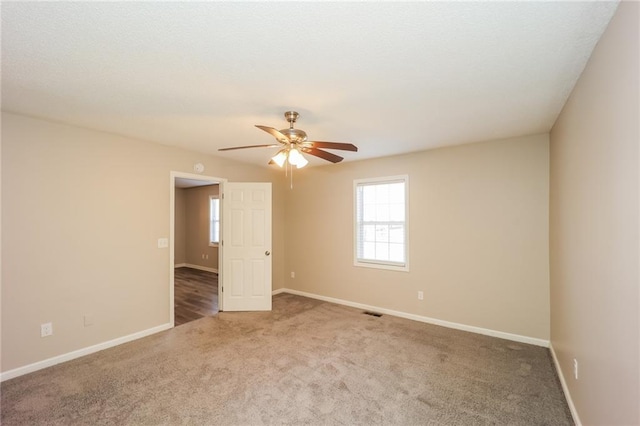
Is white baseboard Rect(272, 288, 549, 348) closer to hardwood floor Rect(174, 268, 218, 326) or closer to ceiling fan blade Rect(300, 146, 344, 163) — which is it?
hardwood floor Rect(174, 268, 218, 326)

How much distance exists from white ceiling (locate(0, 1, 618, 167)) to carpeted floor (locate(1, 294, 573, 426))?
94.5 inches

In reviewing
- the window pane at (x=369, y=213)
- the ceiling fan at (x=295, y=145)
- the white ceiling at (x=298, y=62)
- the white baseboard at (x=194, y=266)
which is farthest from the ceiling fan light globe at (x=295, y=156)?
the white baseboard at (x=194, y=266)

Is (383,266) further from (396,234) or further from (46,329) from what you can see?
(46,329)

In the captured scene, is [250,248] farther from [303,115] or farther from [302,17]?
[302,17]

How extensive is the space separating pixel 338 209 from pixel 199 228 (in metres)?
4.89

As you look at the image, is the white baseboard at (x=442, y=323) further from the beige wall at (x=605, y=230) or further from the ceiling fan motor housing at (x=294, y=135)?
the ceiling fan motor housing at (x=294, y=135)

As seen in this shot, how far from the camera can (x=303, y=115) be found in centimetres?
264

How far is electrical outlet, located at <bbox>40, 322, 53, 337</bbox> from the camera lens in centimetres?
275

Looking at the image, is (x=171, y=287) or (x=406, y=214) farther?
(x=406, y=214)

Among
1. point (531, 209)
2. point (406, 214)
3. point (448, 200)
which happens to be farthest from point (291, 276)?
point (531, 209)

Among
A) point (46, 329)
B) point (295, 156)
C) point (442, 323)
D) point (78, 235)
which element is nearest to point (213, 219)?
point (78, 235)

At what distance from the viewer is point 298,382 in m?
2.45

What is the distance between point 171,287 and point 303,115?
2919 mm

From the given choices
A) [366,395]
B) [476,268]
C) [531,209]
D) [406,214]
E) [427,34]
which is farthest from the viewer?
[406,214]
